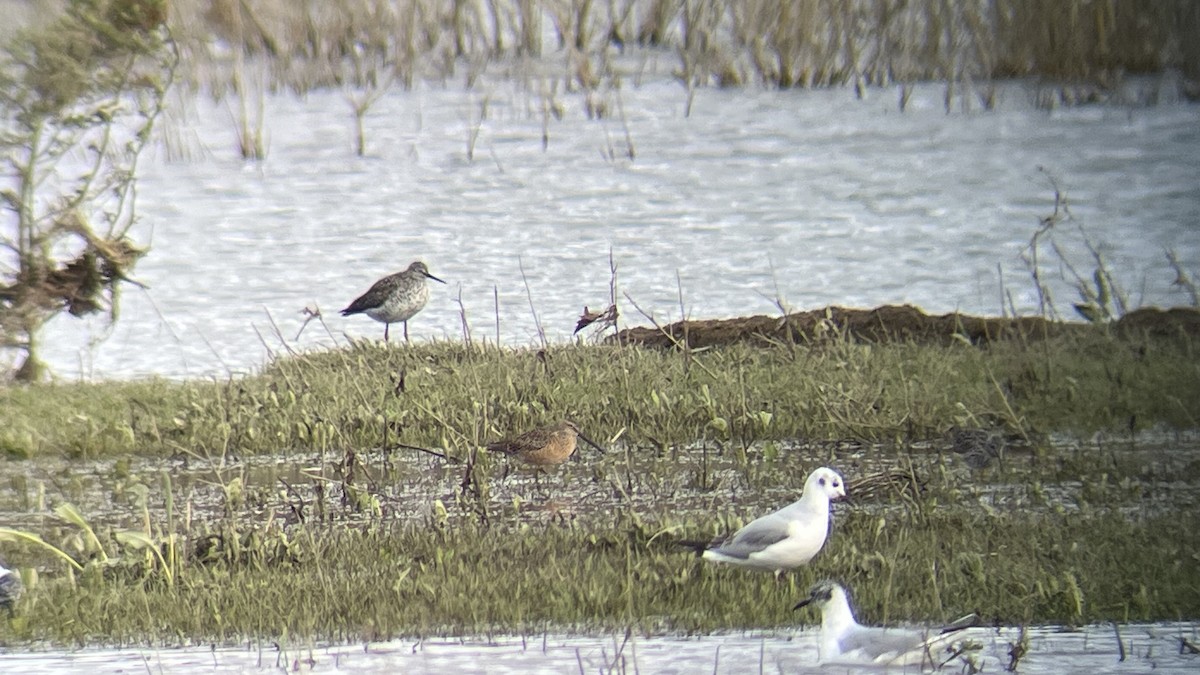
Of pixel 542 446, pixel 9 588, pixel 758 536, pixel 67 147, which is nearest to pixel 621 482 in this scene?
pixel 542 446

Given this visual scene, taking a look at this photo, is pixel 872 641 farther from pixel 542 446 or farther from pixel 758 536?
pixel 542 446

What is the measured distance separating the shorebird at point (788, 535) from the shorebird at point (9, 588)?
222 cm

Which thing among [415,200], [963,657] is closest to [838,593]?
[963,657]

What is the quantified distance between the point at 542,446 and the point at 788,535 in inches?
82.0

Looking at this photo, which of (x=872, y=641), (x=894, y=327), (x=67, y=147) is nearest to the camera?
(x=872, y=641)

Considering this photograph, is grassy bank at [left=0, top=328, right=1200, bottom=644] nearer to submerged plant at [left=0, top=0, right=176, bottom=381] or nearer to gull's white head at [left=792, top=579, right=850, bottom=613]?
gull's white head at [left=792, top=579, right=850, bottom=613]

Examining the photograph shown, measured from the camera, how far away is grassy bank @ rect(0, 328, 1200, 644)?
208 inches

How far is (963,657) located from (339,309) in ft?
25.4

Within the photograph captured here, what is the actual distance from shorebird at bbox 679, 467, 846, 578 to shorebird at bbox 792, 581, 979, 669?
0.58 meters

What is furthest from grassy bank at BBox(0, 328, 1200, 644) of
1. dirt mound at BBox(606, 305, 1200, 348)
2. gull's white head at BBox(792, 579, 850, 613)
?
gull's white head at BBox(792, 579, 850, 613)

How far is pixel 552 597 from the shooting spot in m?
5.28

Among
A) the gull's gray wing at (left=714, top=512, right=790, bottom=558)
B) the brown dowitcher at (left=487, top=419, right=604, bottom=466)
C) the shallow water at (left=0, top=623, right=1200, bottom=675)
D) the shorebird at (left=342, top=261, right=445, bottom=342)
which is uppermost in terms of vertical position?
the gull's gray wing at (left=714, top=512, right=790, bottom=558)

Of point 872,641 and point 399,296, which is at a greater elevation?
point 872,641

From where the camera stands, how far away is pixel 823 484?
17.8 feet
